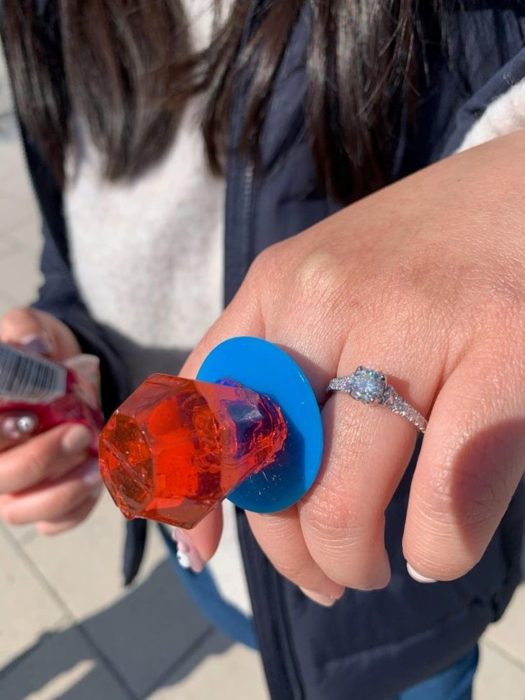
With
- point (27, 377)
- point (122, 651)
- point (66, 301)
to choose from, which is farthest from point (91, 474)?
point (122, 651)

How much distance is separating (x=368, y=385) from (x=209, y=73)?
0.48 meters

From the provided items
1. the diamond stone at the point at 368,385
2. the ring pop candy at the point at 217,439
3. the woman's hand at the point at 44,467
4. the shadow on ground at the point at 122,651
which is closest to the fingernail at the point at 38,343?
the woman's hand at the point at 44,467

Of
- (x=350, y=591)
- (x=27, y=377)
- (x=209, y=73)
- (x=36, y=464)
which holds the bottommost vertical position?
(x=350, y=591)

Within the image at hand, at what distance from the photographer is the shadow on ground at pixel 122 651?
1.30 m

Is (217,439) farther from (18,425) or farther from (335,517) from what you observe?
(18,425)

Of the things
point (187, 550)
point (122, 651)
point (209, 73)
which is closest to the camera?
point (187, 550)

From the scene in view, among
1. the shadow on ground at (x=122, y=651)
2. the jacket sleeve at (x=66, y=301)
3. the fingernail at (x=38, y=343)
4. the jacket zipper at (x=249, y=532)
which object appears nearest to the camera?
the jacket zipper at (x=249, y=532)

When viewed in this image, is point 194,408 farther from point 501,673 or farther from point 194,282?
point 501,673

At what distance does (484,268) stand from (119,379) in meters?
0.61

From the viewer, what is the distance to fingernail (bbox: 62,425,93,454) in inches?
27.3

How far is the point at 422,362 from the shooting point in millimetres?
341

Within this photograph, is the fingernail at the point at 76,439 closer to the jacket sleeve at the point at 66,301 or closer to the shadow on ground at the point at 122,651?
the jacket sleeve at the point at 66,301

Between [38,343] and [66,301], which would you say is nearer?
[38,343]

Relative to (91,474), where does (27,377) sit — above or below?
above
